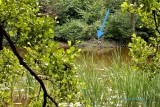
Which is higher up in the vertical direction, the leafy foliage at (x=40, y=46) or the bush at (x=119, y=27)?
the leafy foliage at (x=40, y=46)

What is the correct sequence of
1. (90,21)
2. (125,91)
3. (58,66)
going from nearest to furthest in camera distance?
(58,66) < (125,91) < (90,21)

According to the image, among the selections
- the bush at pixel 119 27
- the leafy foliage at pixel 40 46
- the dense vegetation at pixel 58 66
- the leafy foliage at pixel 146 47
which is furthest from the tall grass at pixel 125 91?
the bush at pixel 119 27

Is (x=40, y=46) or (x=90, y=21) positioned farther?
(x=90, y=21)

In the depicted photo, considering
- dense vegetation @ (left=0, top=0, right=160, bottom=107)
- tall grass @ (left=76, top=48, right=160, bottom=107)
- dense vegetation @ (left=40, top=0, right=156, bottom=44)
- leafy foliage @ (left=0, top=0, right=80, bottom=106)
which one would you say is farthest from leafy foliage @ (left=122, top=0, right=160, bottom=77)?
dense vegetation @ (left=40, top=0, right=156, bottom=44)

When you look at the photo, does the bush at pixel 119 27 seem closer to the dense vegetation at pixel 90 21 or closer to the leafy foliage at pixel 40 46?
the dense vegetation at pixel 90 21

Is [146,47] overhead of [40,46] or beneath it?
beneath

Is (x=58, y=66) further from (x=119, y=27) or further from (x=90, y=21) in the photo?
(x=90, y=21)

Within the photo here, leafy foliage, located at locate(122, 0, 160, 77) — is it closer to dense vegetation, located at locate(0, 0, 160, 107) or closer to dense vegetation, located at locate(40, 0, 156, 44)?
dense vegetation, located at locate(0, 0, 160, 107)

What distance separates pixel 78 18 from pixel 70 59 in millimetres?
13921

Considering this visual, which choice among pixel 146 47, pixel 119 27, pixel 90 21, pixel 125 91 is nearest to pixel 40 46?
pixel 146 47

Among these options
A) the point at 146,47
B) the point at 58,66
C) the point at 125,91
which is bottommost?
the point at 125,91

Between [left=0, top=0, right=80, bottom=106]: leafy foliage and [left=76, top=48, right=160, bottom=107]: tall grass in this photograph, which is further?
[left=76, top=48, right=160, bottom=107]: tall grass

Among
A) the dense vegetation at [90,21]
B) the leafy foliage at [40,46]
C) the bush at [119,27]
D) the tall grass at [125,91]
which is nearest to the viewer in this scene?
the leafy foliage at [40,46]

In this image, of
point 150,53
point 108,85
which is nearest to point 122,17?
point 108,85
